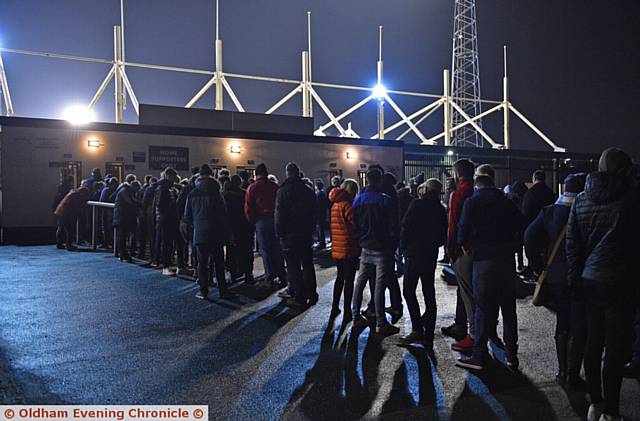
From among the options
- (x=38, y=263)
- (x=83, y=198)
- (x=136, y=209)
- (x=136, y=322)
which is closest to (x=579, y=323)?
(x=136, y=322)

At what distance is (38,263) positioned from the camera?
11.0 metres

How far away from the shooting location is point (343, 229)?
20.8ft

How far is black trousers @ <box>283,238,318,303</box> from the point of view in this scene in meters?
7.21

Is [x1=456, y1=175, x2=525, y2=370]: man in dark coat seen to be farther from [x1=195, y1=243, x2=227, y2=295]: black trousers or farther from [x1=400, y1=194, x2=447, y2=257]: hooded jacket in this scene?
[x1=195, y1=243, x2=227, y2=295]: black trousers

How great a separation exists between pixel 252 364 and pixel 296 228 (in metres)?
2.53

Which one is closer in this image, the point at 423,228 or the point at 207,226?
the point at 423,228

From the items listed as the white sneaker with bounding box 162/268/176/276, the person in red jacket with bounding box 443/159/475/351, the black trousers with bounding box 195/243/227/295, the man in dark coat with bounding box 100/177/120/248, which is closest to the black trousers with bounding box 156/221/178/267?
the white sneaker with bounding box 162/268/176/276

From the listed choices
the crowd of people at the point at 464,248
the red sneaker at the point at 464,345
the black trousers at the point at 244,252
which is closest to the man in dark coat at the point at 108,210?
the crowd of people at the point at 464,248

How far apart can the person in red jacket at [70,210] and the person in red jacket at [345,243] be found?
29.1ft

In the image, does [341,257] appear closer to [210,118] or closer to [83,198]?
[83,198]

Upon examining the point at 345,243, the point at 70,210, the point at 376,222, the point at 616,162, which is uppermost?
the point at 616,162

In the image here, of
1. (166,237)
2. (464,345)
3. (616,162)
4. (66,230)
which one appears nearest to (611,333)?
(616,162)

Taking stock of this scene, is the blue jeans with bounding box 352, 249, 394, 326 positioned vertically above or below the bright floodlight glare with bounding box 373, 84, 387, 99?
below

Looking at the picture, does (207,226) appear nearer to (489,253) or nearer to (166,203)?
(166,203)
